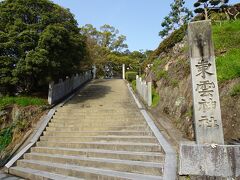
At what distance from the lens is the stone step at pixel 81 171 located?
20.9ft

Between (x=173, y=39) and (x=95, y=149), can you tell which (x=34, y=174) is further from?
(x=173, y=39)

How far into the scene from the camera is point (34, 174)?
7.42 meters

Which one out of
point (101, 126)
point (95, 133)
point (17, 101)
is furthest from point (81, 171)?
point (17, 101)

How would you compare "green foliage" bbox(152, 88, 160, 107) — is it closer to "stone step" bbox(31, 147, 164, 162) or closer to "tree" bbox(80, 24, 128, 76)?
"stone step" bbox(31, 147, 164, 162)

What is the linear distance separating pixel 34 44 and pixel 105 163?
7.47 m

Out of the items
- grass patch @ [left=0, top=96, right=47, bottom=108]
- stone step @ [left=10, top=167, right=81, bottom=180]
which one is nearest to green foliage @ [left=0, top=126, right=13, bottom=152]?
grass patch @ [left=0, top=96, right=47, bottom=108]

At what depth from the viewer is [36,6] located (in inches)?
561

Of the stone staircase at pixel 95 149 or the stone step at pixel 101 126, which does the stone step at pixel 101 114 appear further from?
the stone step at pixel 101 126

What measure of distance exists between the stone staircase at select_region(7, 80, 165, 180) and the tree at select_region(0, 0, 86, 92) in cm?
229

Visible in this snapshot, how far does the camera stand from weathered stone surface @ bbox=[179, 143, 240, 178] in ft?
18.0

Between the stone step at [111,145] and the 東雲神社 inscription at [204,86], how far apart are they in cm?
216

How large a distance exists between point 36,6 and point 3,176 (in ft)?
30.8

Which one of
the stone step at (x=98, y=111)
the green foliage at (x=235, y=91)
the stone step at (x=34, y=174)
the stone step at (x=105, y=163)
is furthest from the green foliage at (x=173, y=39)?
the stone step at (x=34, y=174)

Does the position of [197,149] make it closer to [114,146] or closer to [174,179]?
[174,179]
